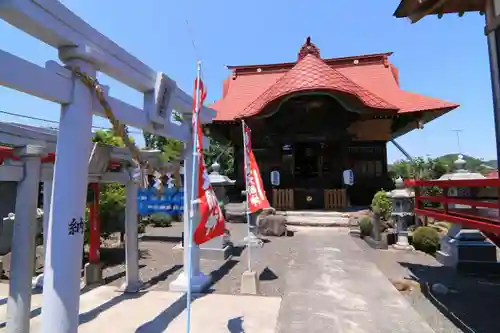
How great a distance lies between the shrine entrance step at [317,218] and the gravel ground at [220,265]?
2.42 metres

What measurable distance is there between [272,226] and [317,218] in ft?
9.82

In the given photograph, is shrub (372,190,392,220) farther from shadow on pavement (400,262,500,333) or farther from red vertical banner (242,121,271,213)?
red vertical banner (242,121,271,213)

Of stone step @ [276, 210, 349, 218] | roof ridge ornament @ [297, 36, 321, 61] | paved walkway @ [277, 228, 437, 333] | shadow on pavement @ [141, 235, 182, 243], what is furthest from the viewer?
roof ridge ornament @ [297, 36, 321, 61]

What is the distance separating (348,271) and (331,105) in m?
10.6

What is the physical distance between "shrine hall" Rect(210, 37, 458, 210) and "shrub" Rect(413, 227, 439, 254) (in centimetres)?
623

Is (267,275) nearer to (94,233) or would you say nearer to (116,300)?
(116,300)

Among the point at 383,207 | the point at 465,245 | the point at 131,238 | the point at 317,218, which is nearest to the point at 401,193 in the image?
the point at 383,207

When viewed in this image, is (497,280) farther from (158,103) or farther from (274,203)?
(274,203)

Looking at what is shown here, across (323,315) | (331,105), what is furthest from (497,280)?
(331,105)

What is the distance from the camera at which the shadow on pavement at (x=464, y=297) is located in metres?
4.15

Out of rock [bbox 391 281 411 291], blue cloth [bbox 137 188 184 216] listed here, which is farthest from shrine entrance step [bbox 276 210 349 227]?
rock [bbox 391 281 411 291]

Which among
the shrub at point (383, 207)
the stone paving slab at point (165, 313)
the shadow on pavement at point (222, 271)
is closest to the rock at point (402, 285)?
the stone paving slab at point (165, 313)

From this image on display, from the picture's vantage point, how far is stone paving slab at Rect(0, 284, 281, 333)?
3.92 m

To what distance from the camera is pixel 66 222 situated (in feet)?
9.66
